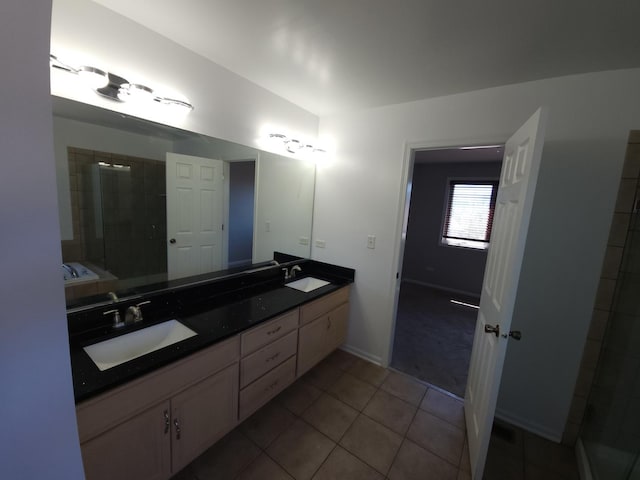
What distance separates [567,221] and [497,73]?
3.43 ft

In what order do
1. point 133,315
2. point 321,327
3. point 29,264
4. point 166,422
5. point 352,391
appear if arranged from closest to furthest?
point 29,264 < point 166,422 < point 133,315 < point 352,391 < point 321,327

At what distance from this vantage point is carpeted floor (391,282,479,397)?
251 centimetres

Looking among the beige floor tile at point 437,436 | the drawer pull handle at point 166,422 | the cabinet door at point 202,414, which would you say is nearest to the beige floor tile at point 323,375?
the beige floor tile at point 437,436

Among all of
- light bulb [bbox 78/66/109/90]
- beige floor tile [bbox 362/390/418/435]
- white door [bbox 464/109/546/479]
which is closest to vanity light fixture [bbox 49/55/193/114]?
light bulb [bbox 78/66/109/90]

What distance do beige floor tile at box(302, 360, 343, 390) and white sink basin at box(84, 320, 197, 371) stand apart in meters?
1.25

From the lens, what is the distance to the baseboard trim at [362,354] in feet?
8.57

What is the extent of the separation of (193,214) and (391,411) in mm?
2067

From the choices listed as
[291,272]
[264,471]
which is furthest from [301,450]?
[291,272]

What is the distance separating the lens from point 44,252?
0.48m

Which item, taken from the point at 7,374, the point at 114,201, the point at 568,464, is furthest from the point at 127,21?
the point at 568,464

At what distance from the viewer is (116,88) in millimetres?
1373

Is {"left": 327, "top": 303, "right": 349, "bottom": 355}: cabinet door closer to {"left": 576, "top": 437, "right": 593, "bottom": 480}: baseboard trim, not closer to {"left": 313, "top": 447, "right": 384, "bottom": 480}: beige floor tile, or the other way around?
{"left": 313, "top": 447, "right": 384, "bottom": 480}: beige floor tile

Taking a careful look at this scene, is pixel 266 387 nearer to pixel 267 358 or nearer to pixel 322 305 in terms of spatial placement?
pixel 267 358

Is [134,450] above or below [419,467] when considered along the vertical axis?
above
